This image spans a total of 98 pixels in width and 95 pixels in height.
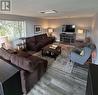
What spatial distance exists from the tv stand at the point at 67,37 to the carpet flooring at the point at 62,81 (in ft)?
15.1

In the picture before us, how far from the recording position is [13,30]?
666 cm

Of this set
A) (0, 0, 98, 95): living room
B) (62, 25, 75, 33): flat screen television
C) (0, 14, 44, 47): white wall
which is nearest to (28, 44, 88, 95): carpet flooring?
(0, 0, 98, 95): living room

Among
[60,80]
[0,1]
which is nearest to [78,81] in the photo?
[60,80]

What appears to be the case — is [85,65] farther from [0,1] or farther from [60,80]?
[0,1]

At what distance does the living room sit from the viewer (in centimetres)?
300

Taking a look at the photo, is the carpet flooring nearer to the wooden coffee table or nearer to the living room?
the living room

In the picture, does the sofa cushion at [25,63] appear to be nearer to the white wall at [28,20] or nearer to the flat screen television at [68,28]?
the white wall at [28,20]

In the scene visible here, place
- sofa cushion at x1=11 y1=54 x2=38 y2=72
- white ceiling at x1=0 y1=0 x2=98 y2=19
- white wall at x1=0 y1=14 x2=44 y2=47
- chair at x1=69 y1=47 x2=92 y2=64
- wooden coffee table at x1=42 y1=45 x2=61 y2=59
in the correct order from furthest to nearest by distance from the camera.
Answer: white wall at x1=0 y1=14 x2=44 y2=47 < wooden coffee table at x1=42 y1=45 x2=61 y2=59 < chair at x1=69 y1=47 x2=92 y2=64 < sofa cushion at x1=11 y1=54 x2=38 y2=72 < white ceiling at x1=0 y1=0 x2=98 y2=19

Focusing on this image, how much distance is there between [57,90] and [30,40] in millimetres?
4585

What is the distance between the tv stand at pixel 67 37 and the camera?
9.13 m

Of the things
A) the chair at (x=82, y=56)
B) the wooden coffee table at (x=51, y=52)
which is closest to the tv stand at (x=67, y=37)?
the wooden coffee table at (x=51, y=52)

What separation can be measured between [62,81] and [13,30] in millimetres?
4725

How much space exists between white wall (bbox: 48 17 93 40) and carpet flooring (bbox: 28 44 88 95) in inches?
190

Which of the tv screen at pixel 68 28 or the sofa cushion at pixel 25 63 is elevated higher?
the tv screen at pixel 68 28
